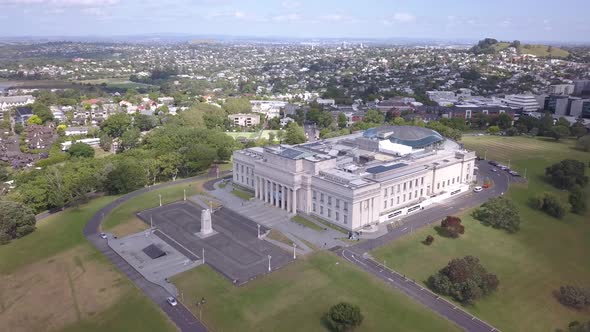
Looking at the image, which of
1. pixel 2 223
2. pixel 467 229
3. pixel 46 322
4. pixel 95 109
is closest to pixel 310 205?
pixel 467 229

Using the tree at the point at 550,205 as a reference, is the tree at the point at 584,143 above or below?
above

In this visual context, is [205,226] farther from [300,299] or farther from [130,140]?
[130,140]

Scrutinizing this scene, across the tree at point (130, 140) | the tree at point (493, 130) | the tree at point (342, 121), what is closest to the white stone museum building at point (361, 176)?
the tree at point (130, 140)

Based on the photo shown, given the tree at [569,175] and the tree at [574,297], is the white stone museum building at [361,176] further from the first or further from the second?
the tree at [574,297]

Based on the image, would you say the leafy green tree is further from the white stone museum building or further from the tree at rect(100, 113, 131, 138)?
the tree at rect(100, 113, 131, 138)

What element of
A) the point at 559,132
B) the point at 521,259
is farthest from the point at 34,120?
the point at 559,132

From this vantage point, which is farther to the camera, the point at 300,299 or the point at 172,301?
the point at 300,299
